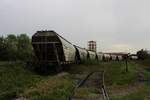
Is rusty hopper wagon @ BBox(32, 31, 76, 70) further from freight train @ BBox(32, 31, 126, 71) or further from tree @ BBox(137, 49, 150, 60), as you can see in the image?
tree @ BBox(137, 49, 150, 60)

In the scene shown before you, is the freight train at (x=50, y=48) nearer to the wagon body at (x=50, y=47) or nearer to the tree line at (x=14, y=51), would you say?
the wagon body at (x=50, y=47)

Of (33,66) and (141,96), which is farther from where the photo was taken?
(33,66)

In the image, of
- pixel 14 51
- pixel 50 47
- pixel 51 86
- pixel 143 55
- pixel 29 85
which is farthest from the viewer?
pixel 143 55

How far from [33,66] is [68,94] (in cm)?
1607

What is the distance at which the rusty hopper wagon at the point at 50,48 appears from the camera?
2911 centimetres

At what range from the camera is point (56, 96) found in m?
14.8

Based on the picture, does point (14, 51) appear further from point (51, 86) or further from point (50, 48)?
point (51, 86)

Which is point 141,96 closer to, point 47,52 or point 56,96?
point 56,96

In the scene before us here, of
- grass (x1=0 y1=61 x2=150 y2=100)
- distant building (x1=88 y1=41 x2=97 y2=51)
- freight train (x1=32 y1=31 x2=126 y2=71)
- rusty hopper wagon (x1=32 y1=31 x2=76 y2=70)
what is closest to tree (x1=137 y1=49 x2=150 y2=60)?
distant building (x1=88 y1=41 x2=97 y2=51)

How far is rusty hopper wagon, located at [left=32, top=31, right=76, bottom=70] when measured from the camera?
2911 centimetres

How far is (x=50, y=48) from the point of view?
29.8 m

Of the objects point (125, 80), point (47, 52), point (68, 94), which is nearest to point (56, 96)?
point (68, 94)

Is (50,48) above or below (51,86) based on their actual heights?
above

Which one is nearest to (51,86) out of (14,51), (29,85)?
(29,85)
